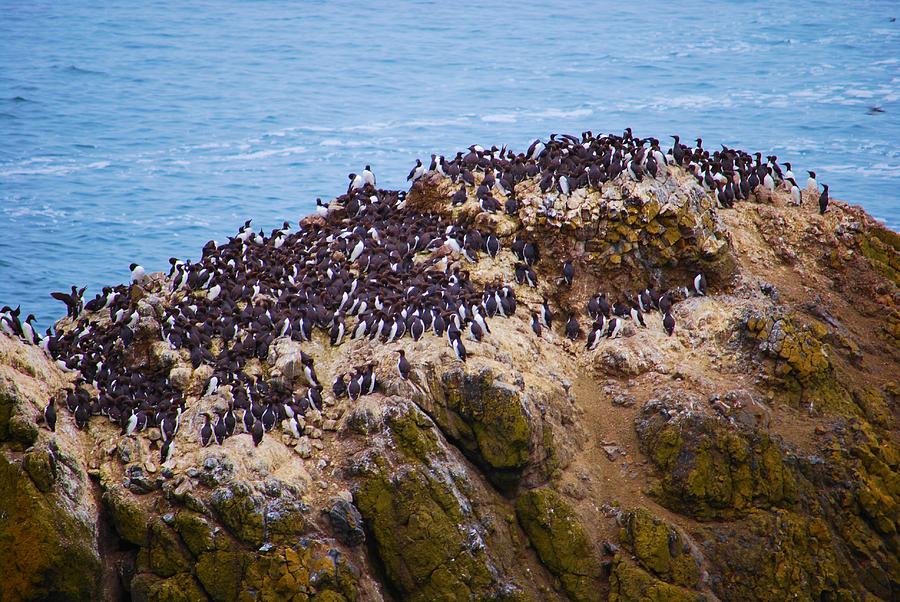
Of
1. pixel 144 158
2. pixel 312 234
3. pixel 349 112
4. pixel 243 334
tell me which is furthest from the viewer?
pixel 349 112

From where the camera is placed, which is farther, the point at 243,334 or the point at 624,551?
the point at 243,334

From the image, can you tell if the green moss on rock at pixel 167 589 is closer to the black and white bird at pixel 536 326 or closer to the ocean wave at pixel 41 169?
the black and white bird at pixel 536 326

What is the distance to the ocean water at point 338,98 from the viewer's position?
5356cm

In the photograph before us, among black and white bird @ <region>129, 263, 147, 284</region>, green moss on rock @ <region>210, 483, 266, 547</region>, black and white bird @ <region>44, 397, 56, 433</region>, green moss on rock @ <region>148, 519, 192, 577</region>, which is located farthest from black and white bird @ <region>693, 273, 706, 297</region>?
black and white bird @ <region>44, 397, 56, 433</region>

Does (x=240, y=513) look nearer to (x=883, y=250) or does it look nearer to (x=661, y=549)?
(x=661, y=549)

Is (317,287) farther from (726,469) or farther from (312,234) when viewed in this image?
(726,469)

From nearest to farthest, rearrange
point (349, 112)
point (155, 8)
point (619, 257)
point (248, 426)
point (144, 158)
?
1. point (248, 426)
2. point (619, 257)
3. point (144, 158)
4. point (349, 112)
5. point (155, 8)

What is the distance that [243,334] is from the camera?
20.9 metres

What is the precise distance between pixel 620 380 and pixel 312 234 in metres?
Result: 9.29

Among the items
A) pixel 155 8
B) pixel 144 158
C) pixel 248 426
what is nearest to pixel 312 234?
pixel 248 426

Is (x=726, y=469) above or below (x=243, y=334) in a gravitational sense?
below

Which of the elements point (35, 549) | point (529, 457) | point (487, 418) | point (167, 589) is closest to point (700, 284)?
point (529, 457)

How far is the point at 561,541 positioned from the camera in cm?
1830

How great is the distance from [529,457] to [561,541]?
5.83ft
